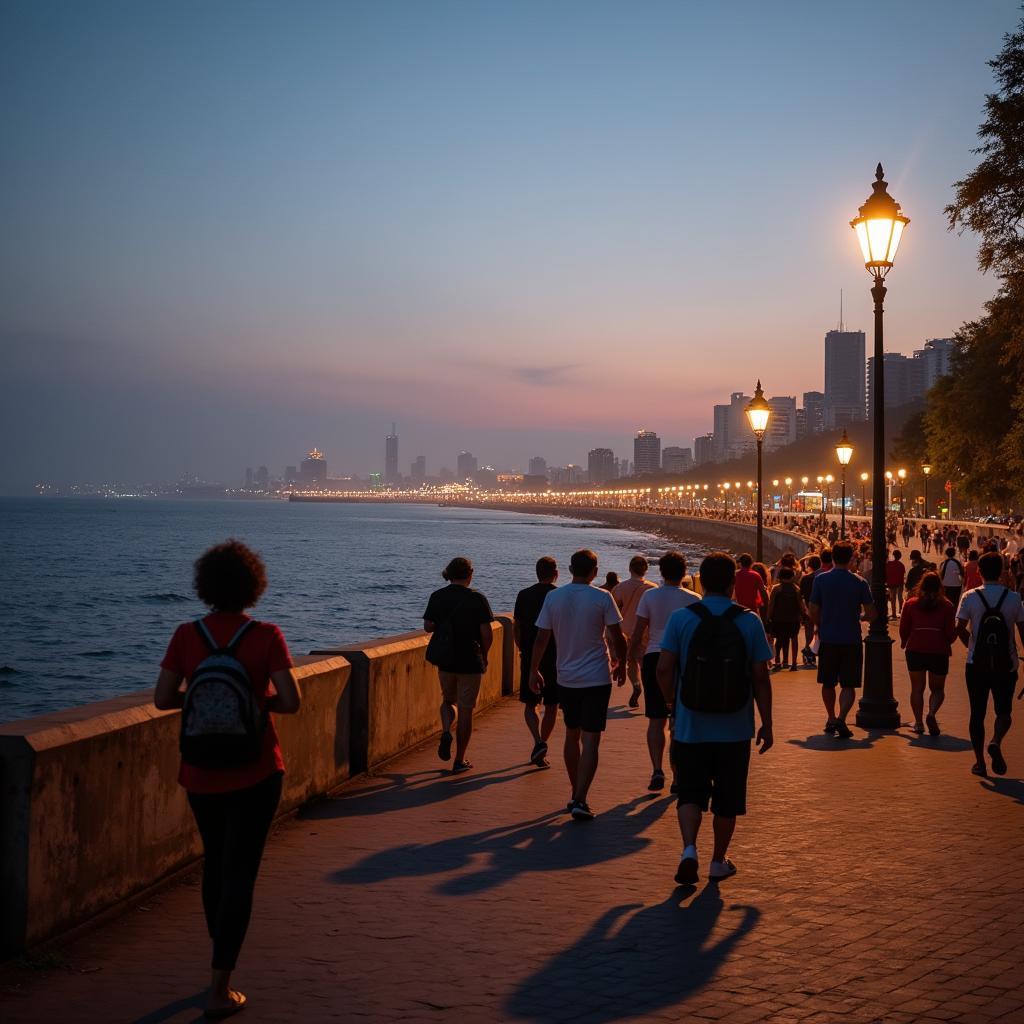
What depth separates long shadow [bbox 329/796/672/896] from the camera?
264 inches

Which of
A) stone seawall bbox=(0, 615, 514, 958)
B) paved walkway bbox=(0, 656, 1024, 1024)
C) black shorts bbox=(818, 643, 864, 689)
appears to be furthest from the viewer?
black shorts bbox=(818, 643, 864, 689)

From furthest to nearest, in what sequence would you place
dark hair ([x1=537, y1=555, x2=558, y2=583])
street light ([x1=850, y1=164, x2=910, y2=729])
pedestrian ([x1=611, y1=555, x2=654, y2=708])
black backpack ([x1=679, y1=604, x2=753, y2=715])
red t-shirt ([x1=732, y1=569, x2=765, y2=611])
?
1. red t-shirt ([x1=732, y1=569, x2=765, y2=611])
2. street light ([x1=850, y1=164, x2=910, y2=729])
3. pedestrian ([x1=611, y1=555, x2=654, y2=708])
4. dark hair ([x1=537, y1=555, x2=558, y2=583])
5. black backpack ([x1=679, y1=604, x2=753, y2=715])

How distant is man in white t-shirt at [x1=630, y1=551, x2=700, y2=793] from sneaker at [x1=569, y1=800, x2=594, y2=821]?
117 cm

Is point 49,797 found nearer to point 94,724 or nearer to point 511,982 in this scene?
point 94,724

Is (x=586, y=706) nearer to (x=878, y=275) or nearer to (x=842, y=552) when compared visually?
(x=842, y=552)

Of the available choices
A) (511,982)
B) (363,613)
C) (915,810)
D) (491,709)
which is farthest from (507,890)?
(363,613)

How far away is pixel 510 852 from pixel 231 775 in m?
2.93

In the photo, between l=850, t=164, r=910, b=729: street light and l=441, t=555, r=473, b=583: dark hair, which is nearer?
l=441, t=555, r=473, b=583: dark hair

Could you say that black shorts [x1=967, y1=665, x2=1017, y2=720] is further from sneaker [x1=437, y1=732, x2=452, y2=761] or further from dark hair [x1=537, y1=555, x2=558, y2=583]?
sneaker [x1=437, y1=732, x2=452, y2=761]

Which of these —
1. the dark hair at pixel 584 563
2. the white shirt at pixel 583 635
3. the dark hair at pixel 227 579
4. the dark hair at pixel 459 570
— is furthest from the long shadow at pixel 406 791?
the dark hair at pixel 227 579

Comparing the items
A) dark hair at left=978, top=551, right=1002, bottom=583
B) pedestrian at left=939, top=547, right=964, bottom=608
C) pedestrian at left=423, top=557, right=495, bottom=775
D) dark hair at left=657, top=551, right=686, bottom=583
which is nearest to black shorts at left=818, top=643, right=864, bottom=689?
dark hair at left=978, top=551, right=1002, bottom=583

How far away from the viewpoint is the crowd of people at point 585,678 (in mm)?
4703

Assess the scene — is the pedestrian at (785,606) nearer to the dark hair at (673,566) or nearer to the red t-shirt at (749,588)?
the red t-shirt at (749,588)

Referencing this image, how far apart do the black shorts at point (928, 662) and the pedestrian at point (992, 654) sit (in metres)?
1.87
